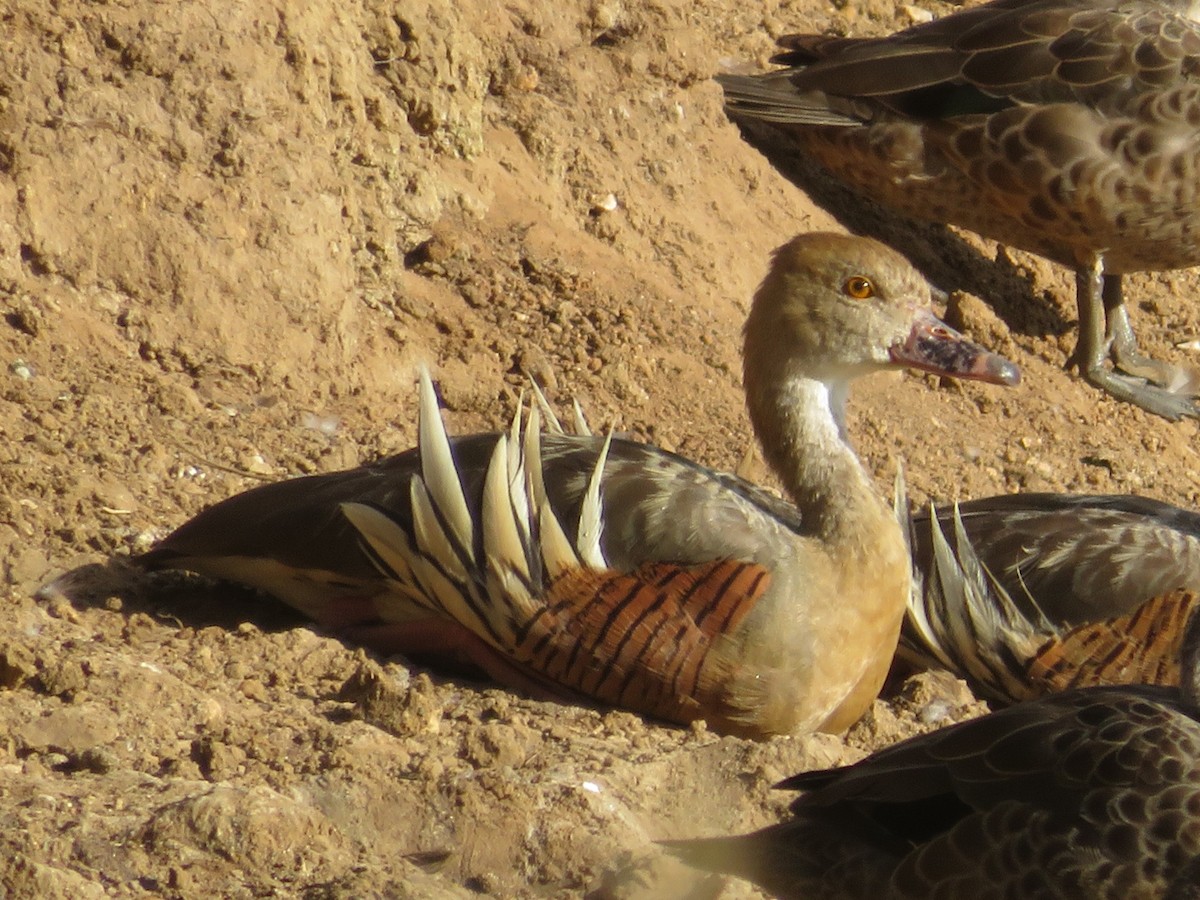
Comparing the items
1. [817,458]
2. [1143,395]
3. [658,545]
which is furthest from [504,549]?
[1143,395]

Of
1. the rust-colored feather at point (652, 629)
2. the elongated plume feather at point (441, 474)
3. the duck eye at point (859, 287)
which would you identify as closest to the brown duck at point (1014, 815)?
the rust-colored feather at point (652, 629)

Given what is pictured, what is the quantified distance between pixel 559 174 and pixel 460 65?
0.63 meters

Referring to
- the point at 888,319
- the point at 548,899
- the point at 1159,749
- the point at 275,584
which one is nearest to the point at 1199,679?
the point at 1159,749

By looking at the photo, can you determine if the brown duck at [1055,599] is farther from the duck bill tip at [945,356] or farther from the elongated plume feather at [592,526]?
the elongated plume feather at [592,526]

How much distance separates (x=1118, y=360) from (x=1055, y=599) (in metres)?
3.45

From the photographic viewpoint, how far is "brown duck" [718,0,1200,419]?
28.2 ft

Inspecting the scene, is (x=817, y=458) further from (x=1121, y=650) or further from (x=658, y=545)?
(x=1121, y=650)

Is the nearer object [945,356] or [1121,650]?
[945,356]

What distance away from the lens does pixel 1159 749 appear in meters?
4.00

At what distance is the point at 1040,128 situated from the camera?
860 centimetres

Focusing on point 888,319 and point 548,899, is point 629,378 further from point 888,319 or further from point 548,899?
point 548,899

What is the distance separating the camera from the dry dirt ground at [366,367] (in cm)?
450

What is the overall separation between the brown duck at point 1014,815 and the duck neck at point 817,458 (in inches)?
56.4

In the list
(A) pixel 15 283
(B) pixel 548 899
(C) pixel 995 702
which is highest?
(A) pixel 15 283
